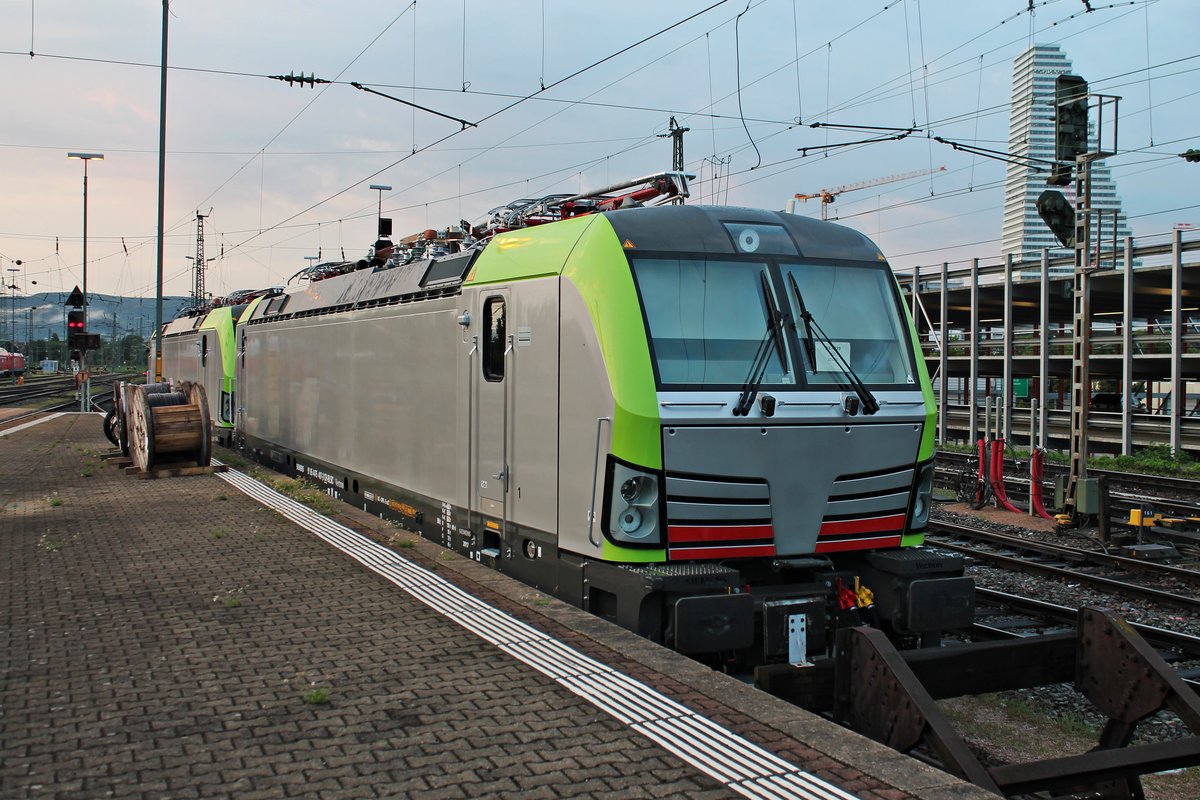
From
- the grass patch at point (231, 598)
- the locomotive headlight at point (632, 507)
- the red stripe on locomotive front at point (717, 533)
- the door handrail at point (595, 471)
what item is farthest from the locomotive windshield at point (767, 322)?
the grass patch at point (231, 598)

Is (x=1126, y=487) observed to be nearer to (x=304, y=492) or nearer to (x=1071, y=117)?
(x=1071, y=117)


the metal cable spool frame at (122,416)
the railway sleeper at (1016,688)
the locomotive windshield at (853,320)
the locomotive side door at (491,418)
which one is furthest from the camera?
the metal cable spool frame at (122,416)

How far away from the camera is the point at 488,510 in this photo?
8.29 metres

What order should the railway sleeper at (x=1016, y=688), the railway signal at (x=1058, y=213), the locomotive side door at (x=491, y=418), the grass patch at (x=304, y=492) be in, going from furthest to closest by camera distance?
the railway signal at (x=1058, y=213)
the grass patch at (x=304, y=492)
the locomotive side door at (x=491, y=418)
the railway sleeper at (x=1016, y=688)

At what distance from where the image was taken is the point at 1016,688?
5.46 metres

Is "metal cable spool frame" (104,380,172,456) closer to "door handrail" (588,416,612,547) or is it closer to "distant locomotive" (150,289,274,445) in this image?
"distant locomotive" (150,289,274,445)

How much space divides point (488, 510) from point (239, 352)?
1199 cm

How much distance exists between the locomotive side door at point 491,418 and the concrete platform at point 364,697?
1.48 ft

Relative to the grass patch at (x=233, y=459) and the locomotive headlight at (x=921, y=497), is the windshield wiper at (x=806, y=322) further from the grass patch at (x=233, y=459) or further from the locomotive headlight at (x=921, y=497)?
the grass patch at (x=233, y=459)

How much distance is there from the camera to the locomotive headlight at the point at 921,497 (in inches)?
284

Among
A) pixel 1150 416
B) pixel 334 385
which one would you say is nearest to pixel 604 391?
pixel 334 385

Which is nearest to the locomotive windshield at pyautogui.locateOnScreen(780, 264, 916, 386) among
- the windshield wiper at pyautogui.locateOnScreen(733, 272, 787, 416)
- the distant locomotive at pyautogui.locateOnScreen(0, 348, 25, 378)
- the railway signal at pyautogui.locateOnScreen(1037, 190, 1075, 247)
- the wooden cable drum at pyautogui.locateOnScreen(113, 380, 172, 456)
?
the windshield wiper at pyautogui.locateOnScreen(733, 272, 787, 416)

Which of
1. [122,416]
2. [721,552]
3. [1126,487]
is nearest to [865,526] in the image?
[721,552]

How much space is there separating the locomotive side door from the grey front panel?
6.35 feet
